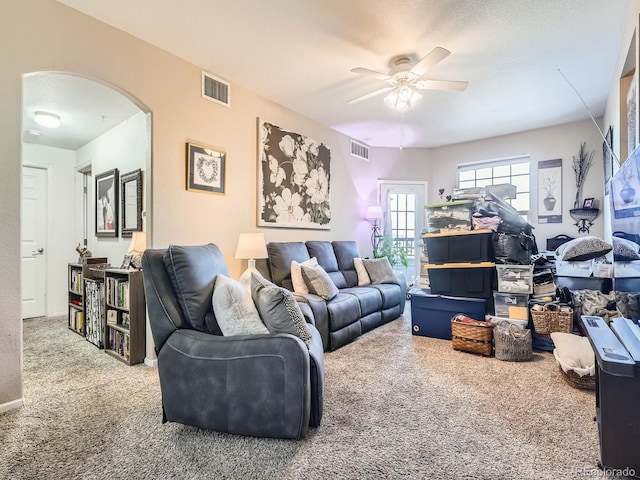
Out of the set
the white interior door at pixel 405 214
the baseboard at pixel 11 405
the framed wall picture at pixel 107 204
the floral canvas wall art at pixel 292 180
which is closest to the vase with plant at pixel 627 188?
the floral canvas wall art at pixel 292 180

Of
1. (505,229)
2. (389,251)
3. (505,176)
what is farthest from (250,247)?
(505,176)

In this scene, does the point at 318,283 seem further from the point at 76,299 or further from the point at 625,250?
the point at 76,299

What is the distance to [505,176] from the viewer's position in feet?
17.9

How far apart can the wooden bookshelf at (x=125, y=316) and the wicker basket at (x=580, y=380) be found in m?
3.39

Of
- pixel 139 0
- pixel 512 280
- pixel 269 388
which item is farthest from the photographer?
pixel 512 280

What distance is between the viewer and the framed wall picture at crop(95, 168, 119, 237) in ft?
13.5

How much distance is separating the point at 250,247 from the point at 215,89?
1.63 metres

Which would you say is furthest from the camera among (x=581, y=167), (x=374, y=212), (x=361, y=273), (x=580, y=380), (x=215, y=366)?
(x=374, y=212)

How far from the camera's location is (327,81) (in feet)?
11.6

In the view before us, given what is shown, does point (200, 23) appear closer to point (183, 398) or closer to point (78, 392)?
point (183, 398)

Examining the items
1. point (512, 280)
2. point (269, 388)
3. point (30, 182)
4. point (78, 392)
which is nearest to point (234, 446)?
point (269, 388)

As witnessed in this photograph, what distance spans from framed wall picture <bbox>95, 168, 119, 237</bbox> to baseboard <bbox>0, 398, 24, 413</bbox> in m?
2.37

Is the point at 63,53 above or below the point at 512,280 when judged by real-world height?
above

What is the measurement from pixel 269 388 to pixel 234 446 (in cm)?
36
